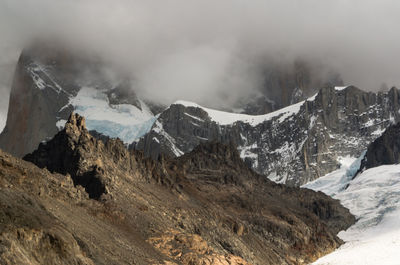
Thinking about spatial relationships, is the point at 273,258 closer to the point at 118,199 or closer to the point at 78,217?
the point at 118,199

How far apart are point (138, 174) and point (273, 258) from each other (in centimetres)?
3776

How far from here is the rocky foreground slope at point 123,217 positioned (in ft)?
222

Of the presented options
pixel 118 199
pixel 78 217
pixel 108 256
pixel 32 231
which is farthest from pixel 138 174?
pixel 32 231

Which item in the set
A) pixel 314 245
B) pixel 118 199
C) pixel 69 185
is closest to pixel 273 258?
pixel 314 245

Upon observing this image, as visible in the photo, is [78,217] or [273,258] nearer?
[78,217]

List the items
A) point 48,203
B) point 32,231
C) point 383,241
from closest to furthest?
point 32,231 < point 48,203 < point 383,241

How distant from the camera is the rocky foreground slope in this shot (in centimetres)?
6781

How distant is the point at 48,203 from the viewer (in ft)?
281

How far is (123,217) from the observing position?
108188 millimetres

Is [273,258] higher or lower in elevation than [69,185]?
lower

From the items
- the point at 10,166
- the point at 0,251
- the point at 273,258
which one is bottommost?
the point at 273,258

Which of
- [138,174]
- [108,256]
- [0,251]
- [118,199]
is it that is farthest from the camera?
[138,174]

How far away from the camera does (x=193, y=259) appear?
10306 centimetres

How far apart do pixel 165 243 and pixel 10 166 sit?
96.7 feet
